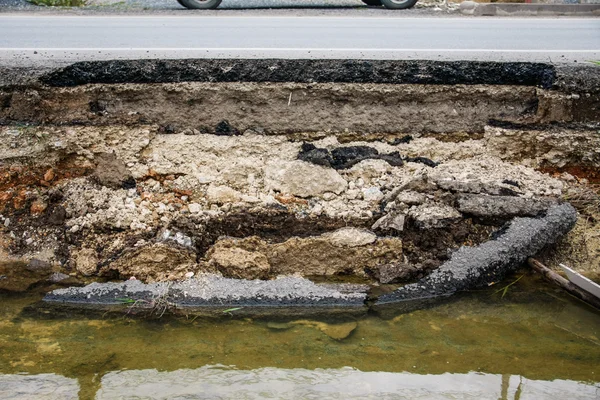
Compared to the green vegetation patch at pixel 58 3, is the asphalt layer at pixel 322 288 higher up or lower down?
lower down

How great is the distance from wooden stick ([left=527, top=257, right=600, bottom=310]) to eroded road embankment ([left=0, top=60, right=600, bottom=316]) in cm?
24

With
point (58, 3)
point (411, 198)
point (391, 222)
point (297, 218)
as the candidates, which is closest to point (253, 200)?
point (297, 218)

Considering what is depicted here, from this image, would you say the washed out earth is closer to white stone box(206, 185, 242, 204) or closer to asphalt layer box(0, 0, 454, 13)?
white stone box(206, 185, 242, 204)

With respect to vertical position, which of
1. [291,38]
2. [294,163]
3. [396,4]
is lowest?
[294,163]

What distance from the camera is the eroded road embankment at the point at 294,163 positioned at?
369cm

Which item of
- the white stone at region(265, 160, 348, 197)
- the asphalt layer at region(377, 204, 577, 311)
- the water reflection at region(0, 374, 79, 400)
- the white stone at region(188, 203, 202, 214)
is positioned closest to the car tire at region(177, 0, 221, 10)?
the white stone at region(265, 160, 348, 197)

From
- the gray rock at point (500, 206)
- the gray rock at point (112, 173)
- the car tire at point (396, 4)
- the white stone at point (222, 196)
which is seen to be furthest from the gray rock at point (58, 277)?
the car tire at point (396, 4)

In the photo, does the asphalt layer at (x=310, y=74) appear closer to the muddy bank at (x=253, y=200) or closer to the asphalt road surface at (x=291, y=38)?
the muddy bank at (x=253, y=200)

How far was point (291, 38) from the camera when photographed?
6039mm

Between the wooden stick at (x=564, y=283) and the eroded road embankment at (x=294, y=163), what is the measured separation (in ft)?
0.80

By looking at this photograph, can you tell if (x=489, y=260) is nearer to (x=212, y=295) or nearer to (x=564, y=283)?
(x=564, y=283)

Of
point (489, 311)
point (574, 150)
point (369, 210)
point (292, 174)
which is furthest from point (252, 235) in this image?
point (574, 150)

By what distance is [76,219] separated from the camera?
380 centimetres

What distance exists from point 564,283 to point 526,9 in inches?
338
